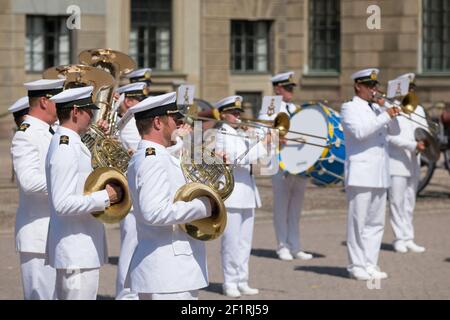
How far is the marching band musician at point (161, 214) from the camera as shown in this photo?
689 centimetres

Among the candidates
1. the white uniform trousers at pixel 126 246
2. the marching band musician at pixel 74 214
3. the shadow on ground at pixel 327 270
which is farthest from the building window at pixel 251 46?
the marching band musician at pixel 74 214

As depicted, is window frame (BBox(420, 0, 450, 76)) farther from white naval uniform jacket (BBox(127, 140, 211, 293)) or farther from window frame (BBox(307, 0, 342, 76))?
white naval uniform jacket (BBox(127, 140, 211, 293))

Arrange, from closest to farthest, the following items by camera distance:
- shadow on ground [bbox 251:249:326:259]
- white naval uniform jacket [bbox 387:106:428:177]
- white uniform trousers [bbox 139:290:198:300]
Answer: white uniform trousers [bbox 139:290:198:300] < shadow on ground [bbox 251:249:326:259] < white naval uniform jacket [bbox 387:106:428:177]

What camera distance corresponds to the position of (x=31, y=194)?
313 inches

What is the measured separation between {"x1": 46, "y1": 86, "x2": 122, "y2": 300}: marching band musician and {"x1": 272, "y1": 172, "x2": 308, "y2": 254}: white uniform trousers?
226 inches

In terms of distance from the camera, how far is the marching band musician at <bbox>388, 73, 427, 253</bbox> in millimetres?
13500

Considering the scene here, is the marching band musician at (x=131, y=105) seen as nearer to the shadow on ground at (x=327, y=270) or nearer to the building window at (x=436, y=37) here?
the shadow on ground at (x=327, y=270)

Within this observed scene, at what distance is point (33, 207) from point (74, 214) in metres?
0.92

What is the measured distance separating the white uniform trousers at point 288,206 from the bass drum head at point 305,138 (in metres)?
0.24

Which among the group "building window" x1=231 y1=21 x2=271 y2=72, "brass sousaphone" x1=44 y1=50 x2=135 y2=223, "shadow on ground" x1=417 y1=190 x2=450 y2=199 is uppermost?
"building window" x1=231 y1=21 x2=271 y2=72

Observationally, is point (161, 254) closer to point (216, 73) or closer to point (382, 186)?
point (382, 186)

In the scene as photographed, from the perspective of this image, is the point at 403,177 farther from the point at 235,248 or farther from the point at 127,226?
the point at 127,226

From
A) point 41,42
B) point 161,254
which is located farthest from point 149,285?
point 41,42

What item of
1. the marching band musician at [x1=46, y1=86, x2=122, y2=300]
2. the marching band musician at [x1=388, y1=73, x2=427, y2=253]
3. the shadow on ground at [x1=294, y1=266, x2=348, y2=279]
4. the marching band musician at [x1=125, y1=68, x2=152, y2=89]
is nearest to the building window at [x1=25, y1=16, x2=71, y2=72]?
the marching band musician at [x1=388, y1=73, x2=427, y2=253]
